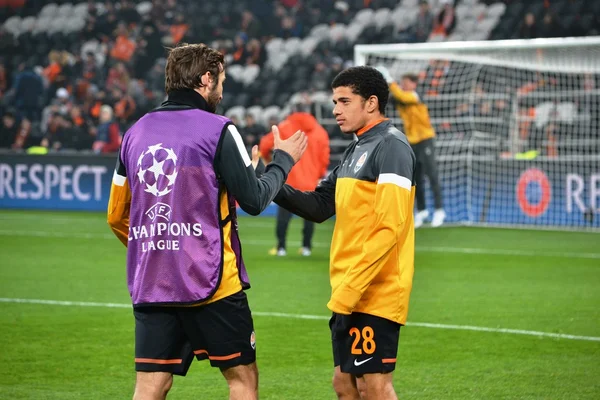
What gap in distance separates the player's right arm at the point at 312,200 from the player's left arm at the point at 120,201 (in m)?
0.70

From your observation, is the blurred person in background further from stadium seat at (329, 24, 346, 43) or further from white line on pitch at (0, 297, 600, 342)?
stadium seat at (329, 24, 346, 43)

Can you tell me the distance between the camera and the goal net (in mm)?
16969

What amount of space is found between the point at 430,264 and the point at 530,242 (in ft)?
10.8

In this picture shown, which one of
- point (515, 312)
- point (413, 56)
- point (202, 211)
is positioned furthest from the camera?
point (413, 56)

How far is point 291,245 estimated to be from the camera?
605 inches

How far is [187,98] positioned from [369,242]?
0.98m

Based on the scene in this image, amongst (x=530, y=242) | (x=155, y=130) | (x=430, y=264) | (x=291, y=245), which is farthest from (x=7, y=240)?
(x=155, y=130)

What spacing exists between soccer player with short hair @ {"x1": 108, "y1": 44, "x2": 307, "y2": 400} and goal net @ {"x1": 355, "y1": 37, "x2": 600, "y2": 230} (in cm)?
1192

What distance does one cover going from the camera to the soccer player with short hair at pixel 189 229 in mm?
4207

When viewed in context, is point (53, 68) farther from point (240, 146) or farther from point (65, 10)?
point (240, 146)

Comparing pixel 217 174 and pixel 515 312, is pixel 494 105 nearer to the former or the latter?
pixel 515 312

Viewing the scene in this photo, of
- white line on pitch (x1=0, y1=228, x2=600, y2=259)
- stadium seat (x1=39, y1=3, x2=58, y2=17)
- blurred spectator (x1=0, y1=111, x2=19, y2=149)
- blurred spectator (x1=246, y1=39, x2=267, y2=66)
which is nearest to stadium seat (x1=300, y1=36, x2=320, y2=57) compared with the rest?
blurred spectator (x1=246, y1=39, x2=267, y2=66)

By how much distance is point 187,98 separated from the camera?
432 centimetres

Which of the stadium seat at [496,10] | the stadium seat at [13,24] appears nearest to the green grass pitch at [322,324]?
the stadium seat at [496,10]
